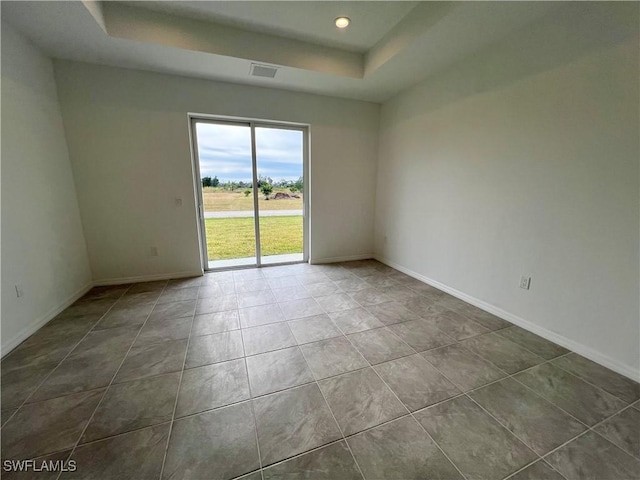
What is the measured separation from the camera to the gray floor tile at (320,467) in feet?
3.61

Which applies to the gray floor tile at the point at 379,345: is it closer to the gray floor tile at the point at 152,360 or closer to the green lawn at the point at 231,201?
the gray floor tile at the point at 152,360

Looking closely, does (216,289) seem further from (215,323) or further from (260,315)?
(260,315)

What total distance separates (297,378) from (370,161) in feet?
11.8

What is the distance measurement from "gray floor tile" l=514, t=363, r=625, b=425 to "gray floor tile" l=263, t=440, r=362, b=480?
1.34 metres

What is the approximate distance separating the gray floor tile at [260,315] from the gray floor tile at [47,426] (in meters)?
1.10

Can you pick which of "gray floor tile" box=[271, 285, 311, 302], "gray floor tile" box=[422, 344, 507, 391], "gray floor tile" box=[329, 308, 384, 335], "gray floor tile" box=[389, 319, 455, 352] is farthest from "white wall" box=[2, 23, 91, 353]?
"gray floor tile" box=[422, 344, 507, 391]

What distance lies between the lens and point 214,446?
4.03ft

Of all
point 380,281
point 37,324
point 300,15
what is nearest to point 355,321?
point 380,281

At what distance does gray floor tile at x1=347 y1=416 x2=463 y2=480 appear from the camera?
3.66 ft

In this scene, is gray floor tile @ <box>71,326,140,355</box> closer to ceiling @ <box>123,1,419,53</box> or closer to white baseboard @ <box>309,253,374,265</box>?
white baseboard @ <box>309,253,374,265</box>

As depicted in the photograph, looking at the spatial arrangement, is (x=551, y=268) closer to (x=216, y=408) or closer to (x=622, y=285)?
(x=622, y=285)

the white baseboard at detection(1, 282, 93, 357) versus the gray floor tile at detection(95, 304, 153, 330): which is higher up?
the white baseboard at detection(1, 282, 93, 357)

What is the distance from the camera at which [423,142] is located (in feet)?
10.8

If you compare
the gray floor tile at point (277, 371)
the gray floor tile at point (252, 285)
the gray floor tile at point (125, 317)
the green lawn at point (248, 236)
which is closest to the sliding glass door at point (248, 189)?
the green lawn at point (248, 236)
